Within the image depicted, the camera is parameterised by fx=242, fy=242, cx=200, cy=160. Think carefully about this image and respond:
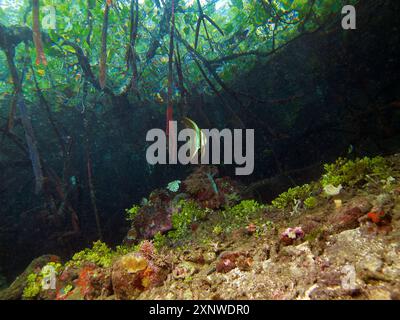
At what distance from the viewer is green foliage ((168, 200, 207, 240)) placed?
15.6 feet

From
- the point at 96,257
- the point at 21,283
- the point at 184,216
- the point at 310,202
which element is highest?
the point at 310,202

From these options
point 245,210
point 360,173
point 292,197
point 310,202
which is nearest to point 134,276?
point 245,210

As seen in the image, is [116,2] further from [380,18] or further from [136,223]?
[380,18]

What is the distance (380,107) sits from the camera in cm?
679

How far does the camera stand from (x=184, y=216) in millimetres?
5062

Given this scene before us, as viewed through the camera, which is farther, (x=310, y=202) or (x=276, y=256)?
(x=310, y=202)

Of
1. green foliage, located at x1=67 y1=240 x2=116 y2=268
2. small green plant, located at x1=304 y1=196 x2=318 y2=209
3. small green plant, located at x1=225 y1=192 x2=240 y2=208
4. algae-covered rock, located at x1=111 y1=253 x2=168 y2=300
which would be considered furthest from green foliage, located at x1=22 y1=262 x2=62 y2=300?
small green plant, located at x1=304 y1=196 x2=318 y2=209

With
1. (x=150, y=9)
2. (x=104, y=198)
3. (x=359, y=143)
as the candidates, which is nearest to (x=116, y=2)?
(x=150, y=9)

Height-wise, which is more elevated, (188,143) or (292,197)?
(188,143)

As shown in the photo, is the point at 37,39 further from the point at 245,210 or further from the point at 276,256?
the point at 276,256

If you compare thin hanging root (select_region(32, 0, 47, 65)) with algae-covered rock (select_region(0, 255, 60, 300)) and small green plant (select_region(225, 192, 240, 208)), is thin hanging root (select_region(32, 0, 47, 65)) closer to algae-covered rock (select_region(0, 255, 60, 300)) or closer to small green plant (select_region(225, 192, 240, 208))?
algae-covered rock (select_region(0, 255, 60, 300))

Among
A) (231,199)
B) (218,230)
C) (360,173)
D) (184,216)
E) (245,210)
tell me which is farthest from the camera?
(231,199)

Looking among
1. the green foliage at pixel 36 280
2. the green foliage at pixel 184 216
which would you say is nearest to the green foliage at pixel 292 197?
the green foliage at pixel 184 216

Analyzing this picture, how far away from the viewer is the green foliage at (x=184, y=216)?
187 inches
